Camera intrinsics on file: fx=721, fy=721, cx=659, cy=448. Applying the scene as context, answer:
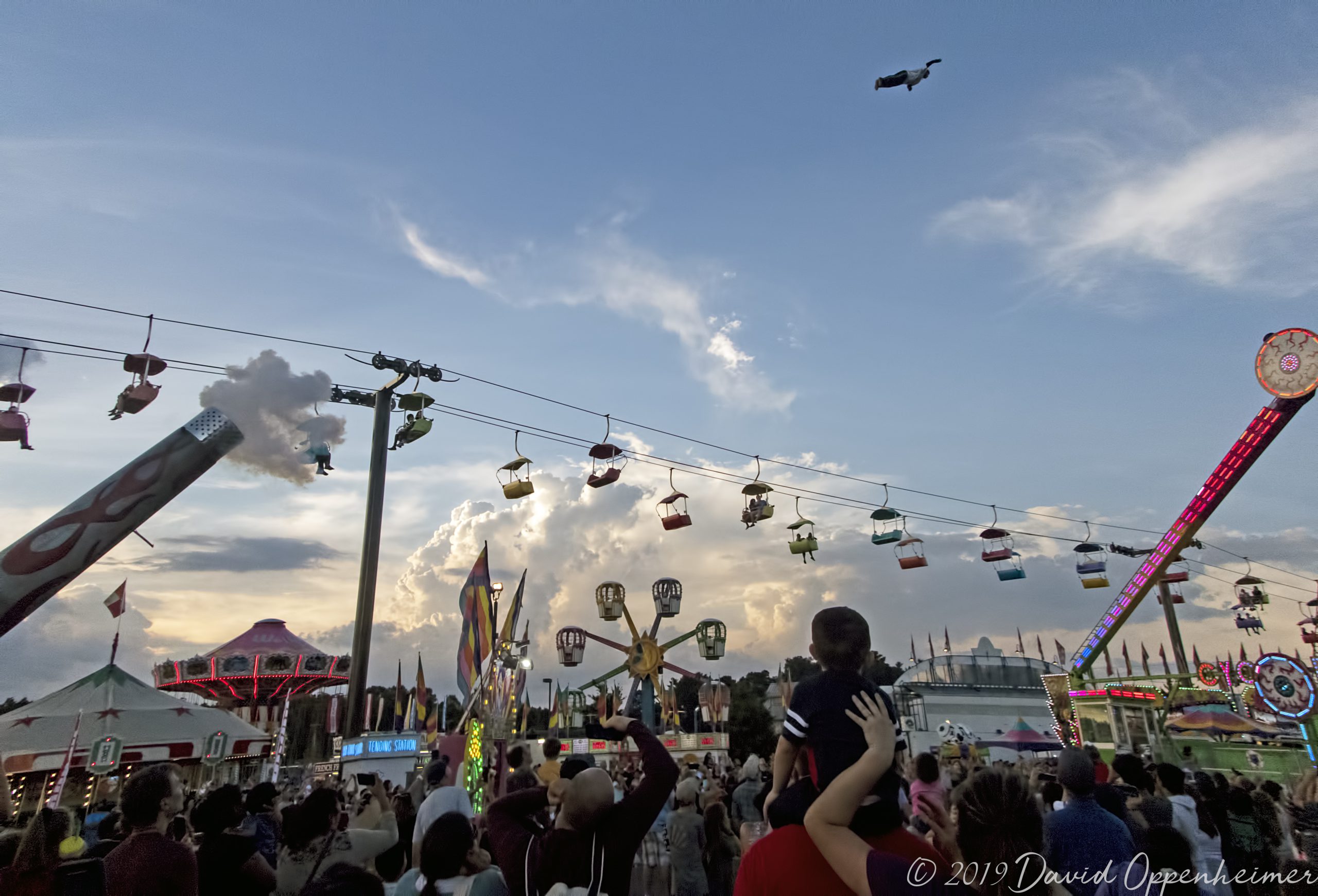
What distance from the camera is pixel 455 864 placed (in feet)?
10.9

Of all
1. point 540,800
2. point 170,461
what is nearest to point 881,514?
point 170,461

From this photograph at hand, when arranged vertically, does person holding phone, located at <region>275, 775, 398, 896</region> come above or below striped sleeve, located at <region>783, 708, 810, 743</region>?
below

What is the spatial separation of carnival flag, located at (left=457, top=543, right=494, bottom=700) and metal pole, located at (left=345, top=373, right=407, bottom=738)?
8.92 ft

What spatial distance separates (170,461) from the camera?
10430 mm

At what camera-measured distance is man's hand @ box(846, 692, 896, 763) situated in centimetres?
202

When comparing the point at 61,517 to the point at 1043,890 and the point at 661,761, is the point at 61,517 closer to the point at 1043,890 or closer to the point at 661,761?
the point at 661,761

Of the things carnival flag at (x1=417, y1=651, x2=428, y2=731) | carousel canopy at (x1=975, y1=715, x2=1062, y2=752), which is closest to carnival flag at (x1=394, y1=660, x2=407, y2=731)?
carnival flag at (x1=417, y1=651, x2=428, y2=731)

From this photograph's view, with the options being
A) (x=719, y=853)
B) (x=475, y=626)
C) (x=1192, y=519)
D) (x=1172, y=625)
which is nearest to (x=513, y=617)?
(x=475, y=626)

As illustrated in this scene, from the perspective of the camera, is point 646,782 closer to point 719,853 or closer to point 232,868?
point 232,868

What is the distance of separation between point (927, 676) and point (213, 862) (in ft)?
219

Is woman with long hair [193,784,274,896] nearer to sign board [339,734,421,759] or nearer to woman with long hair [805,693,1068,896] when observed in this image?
woman with long hair [805,693,1068,896]

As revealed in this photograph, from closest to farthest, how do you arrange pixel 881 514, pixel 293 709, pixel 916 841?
pixel 916 841 < pixel 881 514 < pixel 293 709

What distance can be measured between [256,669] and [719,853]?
3676 centimetres

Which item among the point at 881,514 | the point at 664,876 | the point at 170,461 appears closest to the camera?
the point at 664,876
